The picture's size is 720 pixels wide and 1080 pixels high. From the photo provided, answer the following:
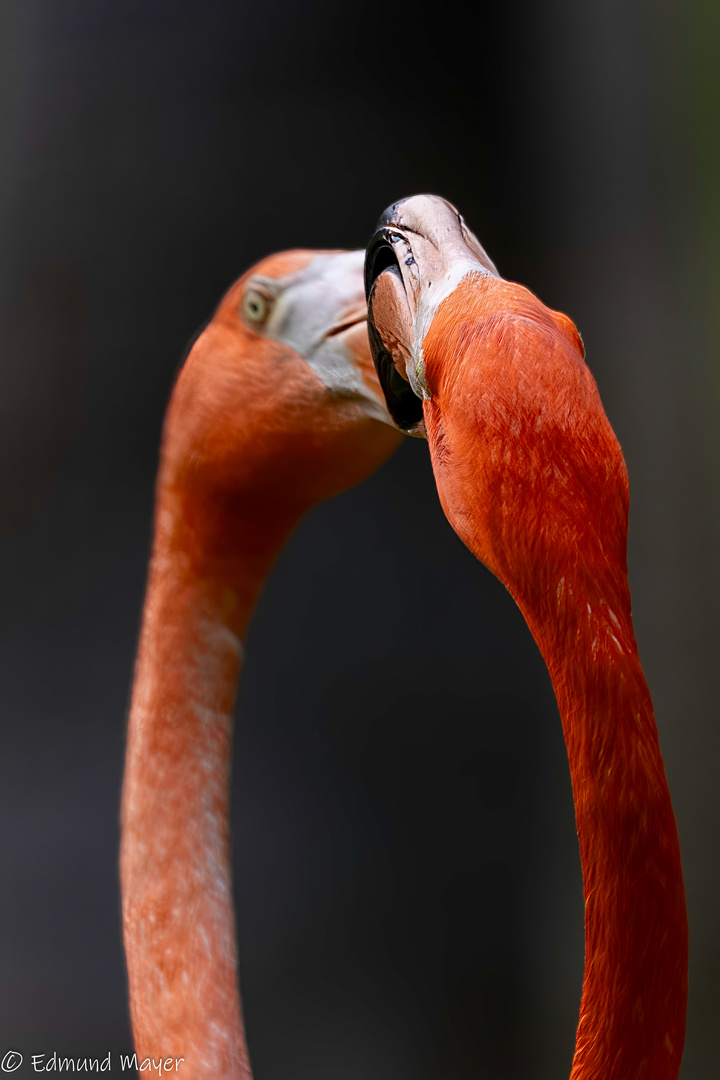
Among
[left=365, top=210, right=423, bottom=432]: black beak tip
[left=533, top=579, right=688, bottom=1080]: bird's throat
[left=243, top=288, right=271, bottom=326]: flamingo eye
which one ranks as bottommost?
[left=533, top=579, right=688, bottom=1080]: bird's throat

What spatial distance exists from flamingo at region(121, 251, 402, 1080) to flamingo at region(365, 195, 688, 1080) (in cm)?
28

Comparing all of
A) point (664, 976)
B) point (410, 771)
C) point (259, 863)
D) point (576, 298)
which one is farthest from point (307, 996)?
point (576, 298)

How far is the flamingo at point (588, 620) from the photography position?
33 centimetres

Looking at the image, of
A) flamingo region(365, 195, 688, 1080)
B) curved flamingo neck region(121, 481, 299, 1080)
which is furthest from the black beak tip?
curved flamingo neck region(121, 481, 299, 1080)

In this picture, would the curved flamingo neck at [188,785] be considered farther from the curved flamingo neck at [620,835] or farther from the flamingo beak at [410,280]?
the curved flamingo neck at [620,835]

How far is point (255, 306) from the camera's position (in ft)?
2.44

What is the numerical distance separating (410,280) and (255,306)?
0.29 m

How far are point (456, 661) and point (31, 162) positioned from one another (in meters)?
0.73

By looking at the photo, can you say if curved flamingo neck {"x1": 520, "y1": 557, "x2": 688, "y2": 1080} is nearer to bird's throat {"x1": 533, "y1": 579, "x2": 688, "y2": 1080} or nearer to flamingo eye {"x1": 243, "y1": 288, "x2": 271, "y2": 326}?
bird's throat {"x1": 533, "y1": 579, "x2": 688, "y2": 1080}

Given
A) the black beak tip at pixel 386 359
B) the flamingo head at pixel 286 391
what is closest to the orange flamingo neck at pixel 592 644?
the black beak tip at pixel 386 359

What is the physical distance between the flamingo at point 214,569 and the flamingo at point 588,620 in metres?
0.28

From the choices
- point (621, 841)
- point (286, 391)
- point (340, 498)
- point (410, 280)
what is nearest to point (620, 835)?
point (621, 841)

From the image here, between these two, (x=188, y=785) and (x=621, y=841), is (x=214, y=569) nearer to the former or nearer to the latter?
(x=188, y=785)

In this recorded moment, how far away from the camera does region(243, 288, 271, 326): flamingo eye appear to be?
74 centimetres
